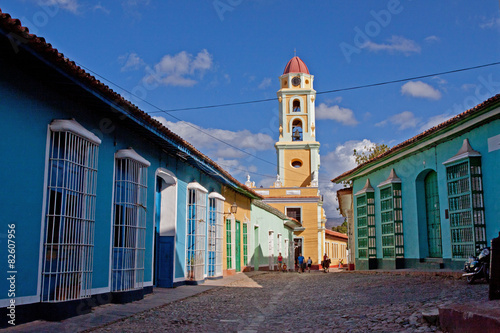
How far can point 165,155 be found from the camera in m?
11.4

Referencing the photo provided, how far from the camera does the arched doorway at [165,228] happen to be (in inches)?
457

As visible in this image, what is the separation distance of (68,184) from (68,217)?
1.50 feet

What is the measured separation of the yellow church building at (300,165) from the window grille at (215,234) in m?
23.7

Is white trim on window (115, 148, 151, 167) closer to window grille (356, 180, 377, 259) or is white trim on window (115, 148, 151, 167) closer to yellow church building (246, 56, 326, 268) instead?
window grille (356, 180, 377, 259)

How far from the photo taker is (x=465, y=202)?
11445 mm

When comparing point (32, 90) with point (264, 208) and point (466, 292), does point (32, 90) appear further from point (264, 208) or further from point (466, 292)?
point (264, 208)

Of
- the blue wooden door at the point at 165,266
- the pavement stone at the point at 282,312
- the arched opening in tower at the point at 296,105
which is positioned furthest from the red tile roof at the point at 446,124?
the arched opening in tower at the point at 296,105

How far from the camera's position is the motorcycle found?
8.80 meters

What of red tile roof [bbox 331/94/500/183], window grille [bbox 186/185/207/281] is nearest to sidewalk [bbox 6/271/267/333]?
window grille [bbox 186/185/207/281]

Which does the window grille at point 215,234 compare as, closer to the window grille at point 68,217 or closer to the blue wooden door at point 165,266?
the blue wooden door at point 165,266

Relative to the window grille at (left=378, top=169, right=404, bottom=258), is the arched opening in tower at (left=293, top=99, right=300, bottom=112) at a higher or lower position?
higher

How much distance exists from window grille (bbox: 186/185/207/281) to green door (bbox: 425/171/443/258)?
6.35 m

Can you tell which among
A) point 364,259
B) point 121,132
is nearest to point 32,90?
point 121,132

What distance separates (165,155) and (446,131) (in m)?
6.67
